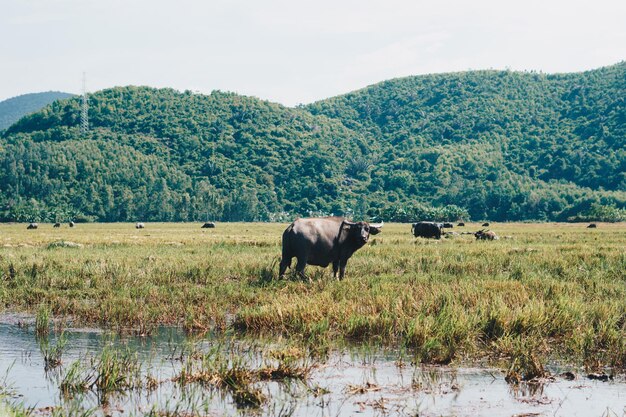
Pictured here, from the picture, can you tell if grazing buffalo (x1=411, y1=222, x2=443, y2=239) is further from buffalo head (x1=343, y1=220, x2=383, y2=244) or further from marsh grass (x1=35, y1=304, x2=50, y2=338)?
marsh grass (x1=35, y1=304, x2=50, y2=338)

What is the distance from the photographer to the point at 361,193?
18438cm

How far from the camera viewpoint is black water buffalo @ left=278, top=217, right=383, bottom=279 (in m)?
18.7

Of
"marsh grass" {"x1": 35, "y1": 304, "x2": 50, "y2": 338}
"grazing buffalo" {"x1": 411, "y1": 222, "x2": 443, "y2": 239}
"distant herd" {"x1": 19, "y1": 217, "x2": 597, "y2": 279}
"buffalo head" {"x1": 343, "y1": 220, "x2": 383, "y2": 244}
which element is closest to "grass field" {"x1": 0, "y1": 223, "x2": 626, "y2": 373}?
"marsh grass" {"x1": 35, "y1": 304, "x2": 50, "y2": 338}

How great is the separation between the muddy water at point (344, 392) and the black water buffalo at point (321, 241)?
7741mm

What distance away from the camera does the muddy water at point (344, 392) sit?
8281 mm

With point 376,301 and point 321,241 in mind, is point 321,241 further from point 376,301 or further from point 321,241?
point 376,301

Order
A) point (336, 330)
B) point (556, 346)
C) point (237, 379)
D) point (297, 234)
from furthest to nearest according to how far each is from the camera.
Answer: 1. point (297, 234)
2. point (336, 330)
3. point (556, 346)
4. point (237, 379)

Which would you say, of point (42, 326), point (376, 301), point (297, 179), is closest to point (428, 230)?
point (376, 301)

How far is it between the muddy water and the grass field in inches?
35.6

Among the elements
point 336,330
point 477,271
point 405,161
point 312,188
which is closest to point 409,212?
point 312,188

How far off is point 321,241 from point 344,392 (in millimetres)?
9973

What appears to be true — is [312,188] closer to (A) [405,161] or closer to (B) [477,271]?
(A) [405,161]

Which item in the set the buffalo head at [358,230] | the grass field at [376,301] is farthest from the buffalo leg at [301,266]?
the buffalo head at [358,230]

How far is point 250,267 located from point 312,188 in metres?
158
